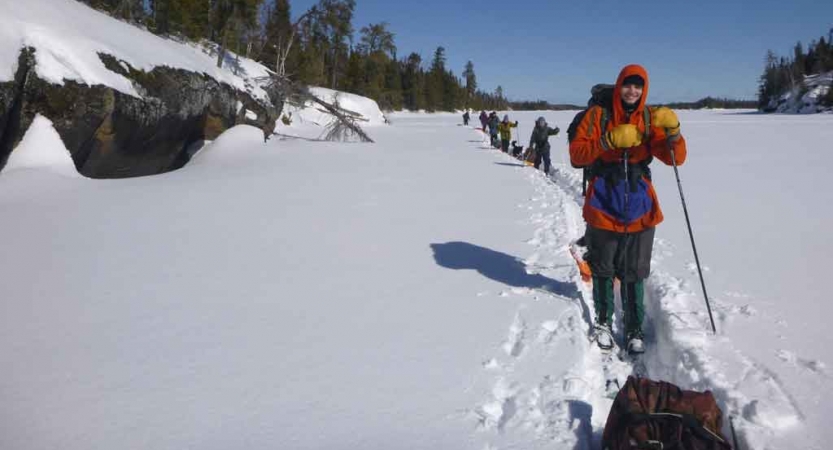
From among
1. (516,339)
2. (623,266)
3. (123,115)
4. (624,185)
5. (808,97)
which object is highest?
(808,97)

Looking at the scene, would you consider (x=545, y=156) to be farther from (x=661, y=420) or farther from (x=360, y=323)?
(x=661, y=420)

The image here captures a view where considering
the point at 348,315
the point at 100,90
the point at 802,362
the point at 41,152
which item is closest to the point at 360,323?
the point at 348,315

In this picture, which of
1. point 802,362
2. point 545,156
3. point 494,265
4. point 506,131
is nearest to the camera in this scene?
point 802,362

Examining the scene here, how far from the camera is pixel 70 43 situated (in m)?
7.66

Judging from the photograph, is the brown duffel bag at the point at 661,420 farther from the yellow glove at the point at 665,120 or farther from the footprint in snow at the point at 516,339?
the yellow glove at the point at 665,120

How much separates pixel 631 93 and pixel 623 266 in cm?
111

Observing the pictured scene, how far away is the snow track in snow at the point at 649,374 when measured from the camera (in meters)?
2.19

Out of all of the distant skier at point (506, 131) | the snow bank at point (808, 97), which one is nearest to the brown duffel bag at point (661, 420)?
the distant skier at point (506, 131)

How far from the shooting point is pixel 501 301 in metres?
3.72

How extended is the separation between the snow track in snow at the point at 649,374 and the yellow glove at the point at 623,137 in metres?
1.31

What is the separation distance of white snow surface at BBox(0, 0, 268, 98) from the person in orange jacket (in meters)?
8.00

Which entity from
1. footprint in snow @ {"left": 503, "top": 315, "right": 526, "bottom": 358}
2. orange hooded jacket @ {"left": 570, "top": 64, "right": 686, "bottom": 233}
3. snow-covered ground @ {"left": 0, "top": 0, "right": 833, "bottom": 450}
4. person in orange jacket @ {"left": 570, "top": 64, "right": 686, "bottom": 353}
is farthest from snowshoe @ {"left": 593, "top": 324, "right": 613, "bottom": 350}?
orange hooded jacket @ {"left": 570, "top": 64, "right": 686, "bottom": 233}

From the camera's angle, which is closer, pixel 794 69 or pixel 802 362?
pixel 802 362

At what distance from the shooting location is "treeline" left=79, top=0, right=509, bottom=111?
68.7ft
